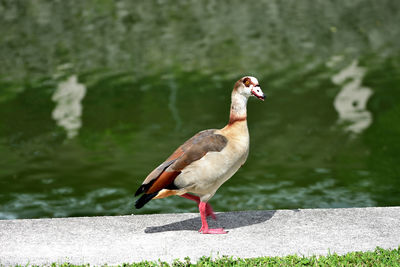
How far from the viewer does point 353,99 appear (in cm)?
1247

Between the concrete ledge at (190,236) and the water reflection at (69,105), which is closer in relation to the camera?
the concrete ledge at (190,236)

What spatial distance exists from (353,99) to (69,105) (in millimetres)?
5425

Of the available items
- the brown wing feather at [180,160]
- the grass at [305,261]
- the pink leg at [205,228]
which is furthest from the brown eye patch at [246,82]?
the grass at [305,261]

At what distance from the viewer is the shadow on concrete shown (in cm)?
573

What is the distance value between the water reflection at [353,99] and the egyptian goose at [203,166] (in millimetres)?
5643

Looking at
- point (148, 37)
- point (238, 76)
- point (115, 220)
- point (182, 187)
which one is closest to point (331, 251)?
point (182, 187)

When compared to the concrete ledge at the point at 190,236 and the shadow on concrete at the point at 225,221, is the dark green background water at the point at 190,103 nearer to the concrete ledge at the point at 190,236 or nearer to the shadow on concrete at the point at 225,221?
the shadow on concrete at the point at 225,221

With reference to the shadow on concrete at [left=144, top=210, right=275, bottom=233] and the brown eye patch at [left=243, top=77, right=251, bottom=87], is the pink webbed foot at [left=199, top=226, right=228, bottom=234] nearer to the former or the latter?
the shadow on concrete at [left=144, top=210, right=275, bottom=233]

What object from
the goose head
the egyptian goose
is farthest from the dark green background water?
the goose head

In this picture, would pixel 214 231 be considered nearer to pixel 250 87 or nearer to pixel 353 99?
pixel 250 87

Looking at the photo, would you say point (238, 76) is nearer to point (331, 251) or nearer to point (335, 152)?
point (335, 152)

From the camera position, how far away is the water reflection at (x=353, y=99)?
11.3 meters

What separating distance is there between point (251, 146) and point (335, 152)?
128cm

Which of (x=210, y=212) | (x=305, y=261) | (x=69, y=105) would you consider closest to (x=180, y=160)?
(x=210, y=212)
